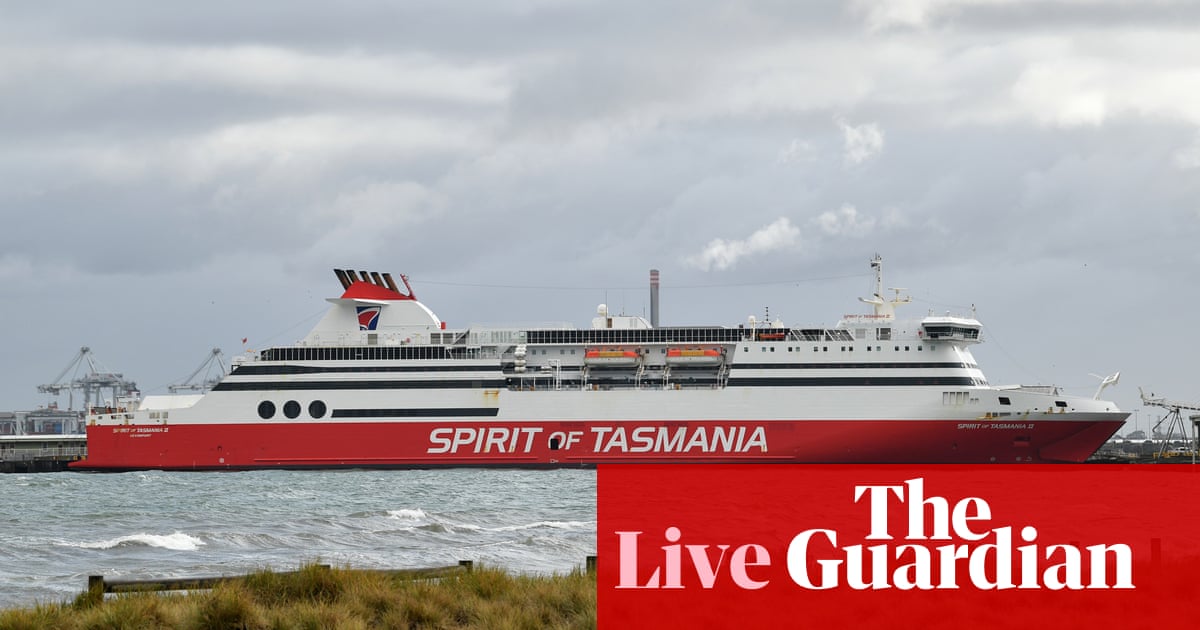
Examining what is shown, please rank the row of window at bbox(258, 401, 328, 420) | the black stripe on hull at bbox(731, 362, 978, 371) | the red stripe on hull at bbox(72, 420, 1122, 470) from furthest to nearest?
the row of window at bbox(258, 401, 328, 420) < the black stripe on hull at bbox(731, 362, 978, 371) < the red stripe on hull at bbox(72, 420, 1122, 470)

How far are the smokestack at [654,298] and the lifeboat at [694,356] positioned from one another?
5.11 m

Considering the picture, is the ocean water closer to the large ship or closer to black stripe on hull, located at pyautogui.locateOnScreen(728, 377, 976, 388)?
the large ship

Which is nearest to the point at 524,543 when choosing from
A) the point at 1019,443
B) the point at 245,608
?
the point at 245,608

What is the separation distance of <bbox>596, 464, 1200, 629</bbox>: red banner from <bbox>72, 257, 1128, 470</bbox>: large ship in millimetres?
15824

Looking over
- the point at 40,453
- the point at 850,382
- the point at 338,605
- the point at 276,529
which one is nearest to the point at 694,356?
the point at 850,382

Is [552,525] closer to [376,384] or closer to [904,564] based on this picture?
[904,564]

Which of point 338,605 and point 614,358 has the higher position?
point 614,358

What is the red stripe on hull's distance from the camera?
45094mm

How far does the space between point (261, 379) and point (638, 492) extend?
20.7 m

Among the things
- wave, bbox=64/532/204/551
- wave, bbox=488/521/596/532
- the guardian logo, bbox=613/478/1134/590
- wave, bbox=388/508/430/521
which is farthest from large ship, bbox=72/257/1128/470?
the guardian logo, bbox=613/478/1134/590

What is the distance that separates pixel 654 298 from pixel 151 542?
3636cm

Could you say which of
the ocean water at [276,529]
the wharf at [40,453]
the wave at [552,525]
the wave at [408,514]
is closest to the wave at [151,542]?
the ocean water at [276,529]

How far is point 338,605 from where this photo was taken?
10695mm

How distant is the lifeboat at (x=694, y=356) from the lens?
155ft
